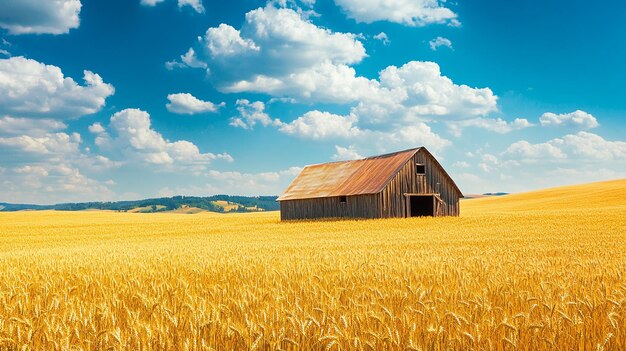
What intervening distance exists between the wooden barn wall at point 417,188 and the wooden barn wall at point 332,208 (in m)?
1.12

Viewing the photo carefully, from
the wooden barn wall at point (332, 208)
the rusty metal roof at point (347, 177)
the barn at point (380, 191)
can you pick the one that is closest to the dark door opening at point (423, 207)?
the barn at point (380, 191)

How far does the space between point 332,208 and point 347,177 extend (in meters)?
3.94

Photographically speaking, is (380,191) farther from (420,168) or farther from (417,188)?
(420,168)

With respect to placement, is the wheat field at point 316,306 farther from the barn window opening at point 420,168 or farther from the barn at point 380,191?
the barn window opening at point 420,168

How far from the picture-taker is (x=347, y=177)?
57312mm

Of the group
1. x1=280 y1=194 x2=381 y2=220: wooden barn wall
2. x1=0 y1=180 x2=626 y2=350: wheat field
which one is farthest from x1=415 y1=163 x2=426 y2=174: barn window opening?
x1=0 y1=180 x2=626 y2=350: wheat field

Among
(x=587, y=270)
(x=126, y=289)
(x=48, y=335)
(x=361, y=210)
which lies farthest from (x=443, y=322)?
(x=361, y=210)

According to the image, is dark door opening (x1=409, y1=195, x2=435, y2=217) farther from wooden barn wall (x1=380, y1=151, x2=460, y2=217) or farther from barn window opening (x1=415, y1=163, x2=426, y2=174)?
barn window opening (x1=415, y1=163, x2=426, y2=174)

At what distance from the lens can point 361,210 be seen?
52.1 meters

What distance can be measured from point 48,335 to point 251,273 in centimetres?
590

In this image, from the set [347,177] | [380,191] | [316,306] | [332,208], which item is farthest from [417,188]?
[316,306]

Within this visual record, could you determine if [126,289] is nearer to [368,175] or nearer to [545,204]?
[368,175]

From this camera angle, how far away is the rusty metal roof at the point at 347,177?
2068 inches

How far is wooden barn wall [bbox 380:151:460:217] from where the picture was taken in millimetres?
51250
